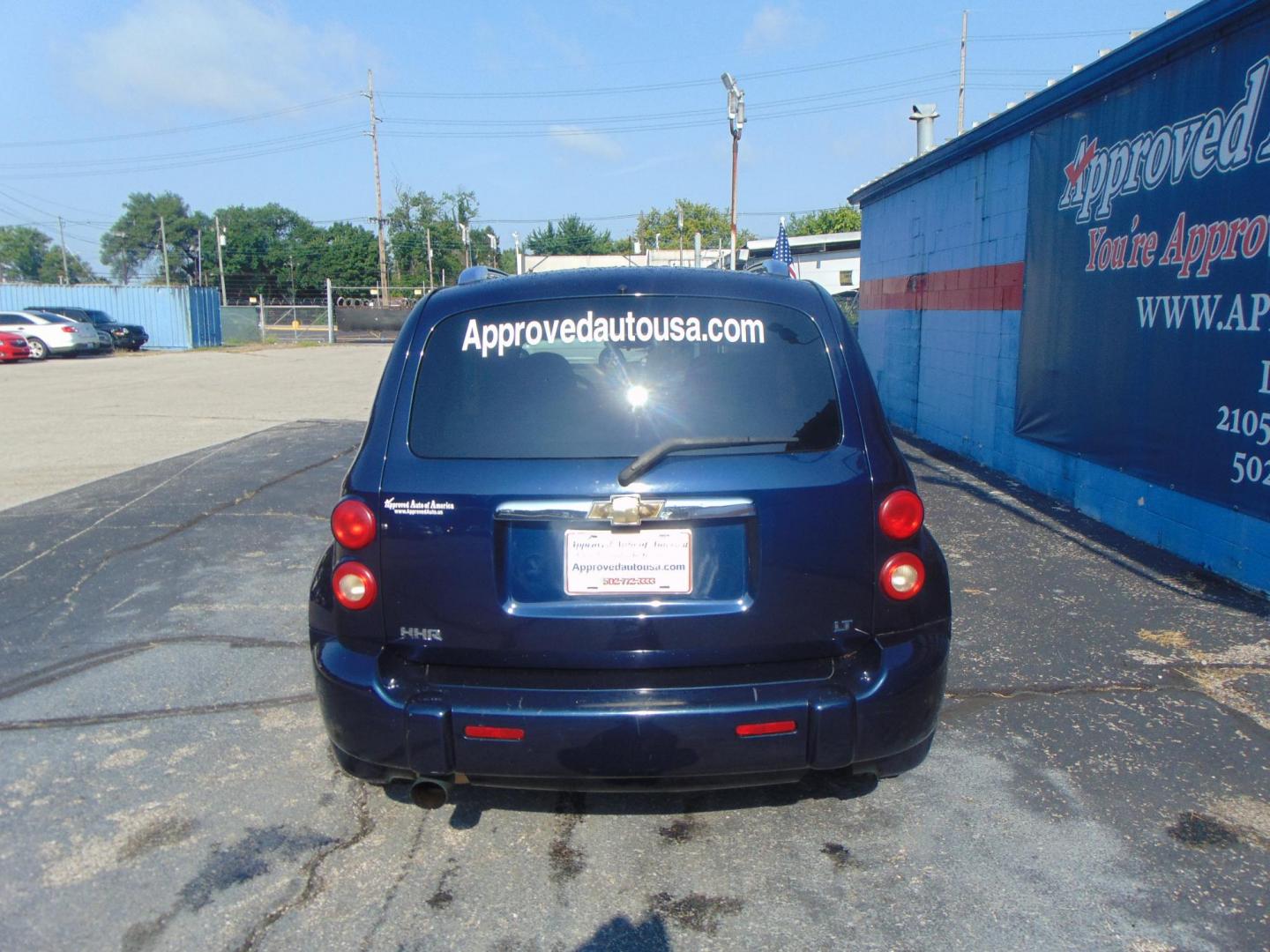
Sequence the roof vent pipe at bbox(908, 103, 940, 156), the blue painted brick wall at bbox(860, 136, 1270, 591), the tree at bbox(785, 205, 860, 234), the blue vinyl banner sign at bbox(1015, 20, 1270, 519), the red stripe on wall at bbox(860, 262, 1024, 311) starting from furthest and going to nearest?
1. the tree at bbox(785, 205, 860, 234)
2. the roof vent pipe at bbox(908, 103, 940, 156)
3. the red stripe on wall at bbox(860, 262, 1024, 311)
4. the blue painted brick wall at bbox(860, 136, 1270, 591)
5. the blue vinyl banner sign at bbox(1015, 20, 1270, 519)

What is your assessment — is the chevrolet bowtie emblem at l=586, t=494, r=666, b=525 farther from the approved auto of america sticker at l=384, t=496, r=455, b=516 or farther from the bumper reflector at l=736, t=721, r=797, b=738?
the bumper reflector at l=736, t=721, r=797, b=738

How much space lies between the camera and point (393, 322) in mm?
43906

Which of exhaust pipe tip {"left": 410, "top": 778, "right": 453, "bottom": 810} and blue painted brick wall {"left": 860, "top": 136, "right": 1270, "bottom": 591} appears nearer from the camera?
exhaust pipe tip {"left": 410, "top": 778, "right": 453, "bottom": 810}

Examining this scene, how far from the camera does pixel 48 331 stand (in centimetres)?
3058

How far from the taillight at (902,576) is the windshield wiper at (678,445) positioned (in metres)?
0.45

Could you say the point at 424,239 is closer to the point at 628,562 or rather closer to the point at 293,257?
the point at 293,257

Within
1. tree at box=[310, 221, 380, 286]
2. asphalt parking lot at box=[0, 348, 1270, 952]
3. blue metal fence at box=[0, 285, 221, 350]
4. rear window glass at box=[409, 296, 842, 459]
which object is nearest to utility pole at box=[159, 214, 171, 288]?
tree at box=[310, 221, 380, 286]

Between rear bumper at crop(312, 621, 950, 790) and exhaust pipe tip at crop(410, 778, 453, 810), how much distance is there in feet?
0.24

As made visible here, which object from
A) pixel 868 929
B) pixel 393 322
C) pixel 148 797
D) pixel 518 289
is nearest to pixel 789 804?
pixel 868 929

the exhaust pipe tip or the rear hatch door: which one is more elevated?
the rear hatch door

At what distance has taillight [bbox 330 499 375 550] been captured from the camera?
281cm

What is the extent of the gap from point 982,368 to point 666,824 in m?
7.48

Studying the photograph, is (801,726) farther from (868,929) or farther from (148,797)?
(148,797)

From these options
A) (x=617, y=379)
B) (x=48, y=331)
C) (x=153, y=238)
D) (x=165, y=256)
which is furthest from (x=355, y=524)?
(x=153, y=238)
